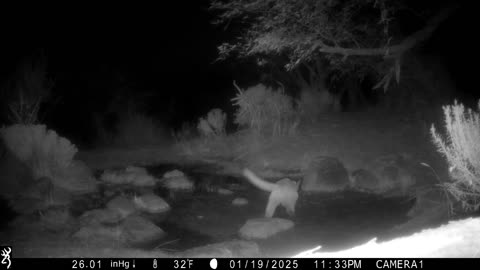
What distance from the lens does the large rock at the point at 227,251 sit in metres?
6.96

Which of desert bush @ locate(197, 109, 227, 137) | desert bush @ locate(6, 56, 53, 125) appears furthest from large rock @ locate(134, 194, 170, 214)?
desert bush @ locate(197, 109, 227, 137)

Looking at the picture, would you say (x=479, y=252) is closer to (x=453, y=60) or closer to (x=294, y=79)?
(x=453, y=60)

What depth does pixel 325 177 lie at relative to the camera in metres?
12.4

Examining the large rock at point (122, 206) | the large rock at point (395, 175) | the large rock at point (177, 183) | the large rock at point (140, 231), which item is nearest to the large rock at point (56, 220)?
the large rock at point (122, 206)

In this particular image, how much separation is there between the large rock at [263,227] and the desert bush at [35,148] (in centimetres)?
631

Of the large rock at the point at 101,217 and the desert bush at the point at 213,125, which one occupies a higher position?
the desert bush at the point at 213,125

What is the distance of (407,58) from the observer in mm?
12695

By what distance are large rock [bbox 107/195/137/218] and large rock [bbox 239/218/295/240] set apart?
2812 millimetres

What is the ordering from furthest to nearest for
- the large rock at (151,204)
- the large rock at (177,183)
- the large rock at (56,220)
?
1. the large rock at (177,183)
2. the large rock at (151,204)
3. the large rock at (56,220)

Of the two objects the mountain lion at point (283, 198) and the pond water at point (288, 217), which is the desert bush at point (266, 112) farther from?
the mountain lion at point (283, 198)

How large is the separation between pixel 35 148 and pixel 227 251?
7502mm

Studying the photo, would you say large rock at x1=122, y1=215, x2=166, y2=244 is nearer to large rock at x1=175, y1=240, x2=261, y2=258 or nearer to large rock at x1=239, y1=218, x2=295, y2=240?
large rock at x1=175, y1=240, x2=261, y2=258

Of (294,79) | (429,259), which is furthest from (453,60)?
(294,79)

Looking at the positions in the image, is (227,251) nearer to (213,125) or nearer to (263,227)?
(263,227)
